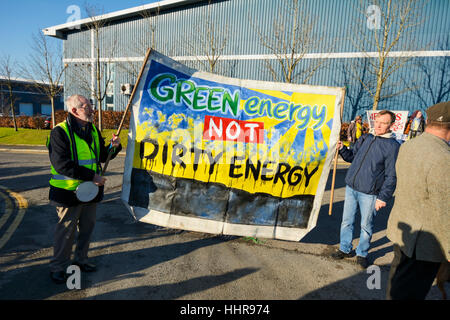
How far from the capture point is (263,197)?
4.07m

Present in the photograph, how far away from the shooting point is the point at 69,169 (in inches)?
122

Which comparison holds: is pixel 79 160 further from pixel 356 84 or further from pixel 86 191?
pixel 356 84

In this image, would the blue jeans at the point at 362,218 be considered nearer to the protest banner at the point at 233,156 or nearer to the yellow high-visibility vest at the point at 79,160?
the protest banner at the point at 233,156

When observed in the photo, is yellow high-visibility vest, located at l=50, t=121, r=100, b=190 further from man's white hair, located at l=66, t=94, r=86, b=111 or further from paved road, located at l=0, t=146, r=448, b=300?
paved road, located at l=0, t=146, r=448, b=300

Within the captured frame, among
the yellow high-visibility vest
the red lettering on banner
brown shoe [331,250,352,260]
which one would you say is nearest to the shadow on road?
the yellow high-visibility vest

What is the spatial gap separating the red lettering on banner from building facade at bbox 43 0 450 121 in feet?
40.5

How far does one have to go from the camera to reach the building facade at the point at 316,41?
1612cm

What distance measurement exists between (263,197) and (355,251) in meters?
1.88

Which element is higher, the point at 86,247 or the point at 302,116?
the point at 302,116

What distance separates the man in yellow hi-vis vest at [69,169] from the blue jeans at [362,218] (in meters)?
3.61

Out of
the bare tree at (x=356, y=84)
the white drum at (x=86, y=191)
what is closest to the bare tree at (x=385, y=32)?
the bare tree at (x=356, y=84)
